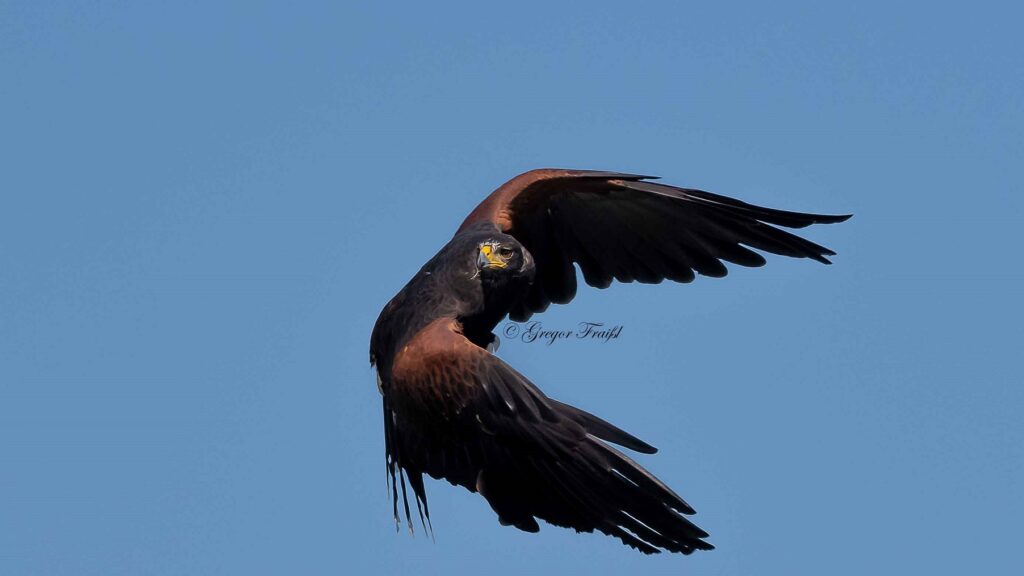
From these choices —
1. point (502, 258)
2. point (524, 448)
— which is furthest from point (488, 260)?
point (524, 448)

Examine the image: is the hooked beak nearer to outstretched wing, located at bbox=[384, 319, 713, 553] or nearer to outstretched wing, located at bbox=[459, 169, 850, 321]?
outstretched wing, located at bbox=[384, 319, 713, 553]

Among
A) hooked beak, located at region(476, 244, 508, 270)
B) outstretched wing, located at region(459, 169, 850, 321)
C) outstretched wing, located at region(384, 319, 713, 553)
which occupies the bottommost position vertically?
outstretched wing, located at region(384, 319, 713, 553)

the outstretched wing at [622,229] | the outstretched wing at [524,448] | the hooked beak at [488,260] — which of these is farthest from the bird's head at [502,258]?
the outstretched wing at [622,229]

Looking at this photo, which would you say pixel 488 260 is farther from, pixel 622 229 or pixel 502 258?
pixel 622 229

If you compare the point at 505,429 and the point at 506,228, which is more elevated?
the point at 506,228

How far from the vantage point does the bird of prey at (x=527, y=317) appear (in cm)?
1218

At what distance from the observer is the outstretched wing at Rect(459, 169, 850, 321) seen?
46.8 feet

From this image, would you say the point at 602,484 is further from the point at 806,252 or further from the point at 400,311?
the point at 806,252

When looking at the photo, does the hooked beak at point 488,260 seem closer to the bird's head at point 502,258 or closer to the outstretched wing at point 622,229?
the bird's head at point 502,258

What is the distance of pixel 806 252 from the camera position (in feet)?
46.5

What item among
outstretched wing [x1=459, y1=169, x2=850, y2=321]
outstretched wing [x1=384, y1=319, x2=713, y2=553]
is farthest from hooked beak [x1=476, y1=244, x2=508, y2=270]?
outstretched wing [x1=459, y1=169, x2=850, y2=321]

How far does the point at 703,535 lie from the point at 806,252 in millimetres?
2955

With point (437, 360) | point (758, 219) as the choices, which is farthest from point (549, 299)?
point (437, 360)

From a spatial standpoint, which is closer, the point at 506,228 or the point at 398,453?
the point at 398,453
